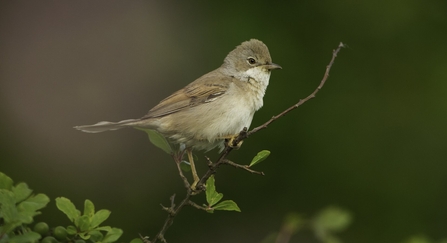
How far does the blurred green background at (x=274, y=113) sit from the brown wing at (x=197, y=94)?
170 cm

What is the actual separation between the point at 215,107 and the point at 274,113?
202 centimetres

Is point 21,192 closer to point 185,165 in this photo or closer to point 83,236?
point 83,236

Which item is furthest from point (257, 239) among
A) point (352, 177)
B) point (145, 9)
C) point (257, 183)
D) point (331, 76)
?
point (145, 9)

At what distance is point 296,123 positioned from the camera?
578 centimetres

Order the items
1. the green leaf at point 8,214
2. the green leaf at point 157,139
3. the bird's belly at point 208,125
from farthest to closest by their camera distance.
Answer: the bird's belly at point 208,125 < the green leaf at point 157,139 < the green leaf at point 8,214

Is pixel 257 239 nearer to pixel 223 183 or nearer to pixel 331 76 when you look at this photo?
pixel 223 183

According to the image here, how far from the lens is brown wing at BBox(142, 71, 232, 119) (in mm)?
3773

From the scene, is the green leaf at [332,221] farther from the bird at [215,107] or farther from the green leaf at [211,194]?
the bird at [215,107]

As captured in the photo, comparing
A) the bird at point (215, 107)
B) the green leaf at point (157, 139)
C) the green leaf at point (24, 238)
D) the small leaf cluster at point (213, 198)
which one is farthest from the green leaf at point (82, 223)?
the bird at point (215, 107)

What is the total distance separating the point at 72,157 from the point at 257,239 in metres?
2.09

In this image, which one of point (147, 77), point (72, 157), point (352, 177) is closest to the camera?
point (352, 177)

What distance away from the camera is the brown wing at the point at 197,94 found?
3.77 meters

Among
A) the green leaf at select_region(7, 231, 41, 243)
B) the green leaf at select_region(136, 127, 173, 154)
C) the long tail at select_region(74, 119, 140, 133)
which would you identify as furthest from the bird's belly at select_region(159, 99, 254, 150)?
the green leaf at select_region(7, 231, 41, 243)

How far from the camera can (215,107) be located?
376cm
